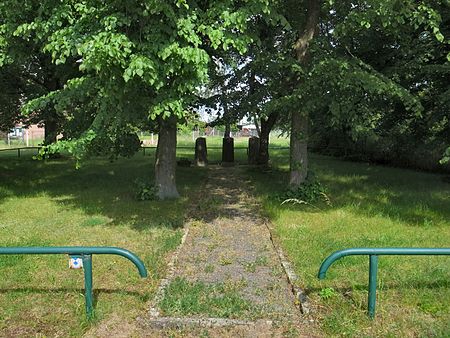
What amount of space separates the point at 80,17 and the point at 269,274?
4.59 m

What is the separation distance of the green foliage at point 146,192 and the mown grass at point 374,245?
103 inches

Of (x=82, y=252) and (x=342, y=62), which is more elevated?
(x=342, y=62)

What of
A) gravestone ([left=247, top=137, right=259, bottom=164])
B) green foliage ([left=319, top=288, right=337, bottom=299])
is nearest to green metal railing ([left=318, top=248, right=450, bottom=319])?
green foliage ([left=319, top=288, right=337, bottom=299])

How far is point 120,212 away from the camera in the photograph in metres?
9.14

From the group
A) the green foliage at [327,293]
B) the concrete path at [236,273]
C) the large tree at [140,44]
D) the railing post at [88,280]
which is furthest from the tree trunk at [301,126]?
the railing post at [88,280]

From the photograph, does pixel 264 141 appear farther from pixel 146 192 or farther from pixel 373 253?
pixel 373 253

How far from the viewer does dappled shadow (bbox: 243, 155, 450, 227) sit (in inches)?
351

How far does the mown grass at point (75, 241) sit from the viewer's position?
14.4ft

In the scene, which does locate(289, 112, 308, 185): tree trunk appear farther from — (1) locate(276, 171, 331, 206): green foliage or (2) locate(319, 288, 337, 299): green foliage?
(2) locate(319, 288, 337, 299): green foliage

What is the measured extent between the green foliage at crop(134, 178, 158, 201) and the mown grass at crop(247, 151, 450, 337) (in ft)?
8.60

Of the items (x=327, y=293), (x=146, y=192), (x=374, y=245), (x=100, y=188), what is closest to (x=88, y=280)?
(x=327, y=293)

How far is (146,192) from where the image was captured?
34.2 ft

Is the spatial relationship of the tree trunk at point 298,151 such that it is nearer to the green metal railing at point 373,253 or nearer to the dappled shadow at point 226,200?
the dappled shadow at point 226,200

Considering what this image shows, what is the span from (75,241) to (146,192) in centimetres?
351
